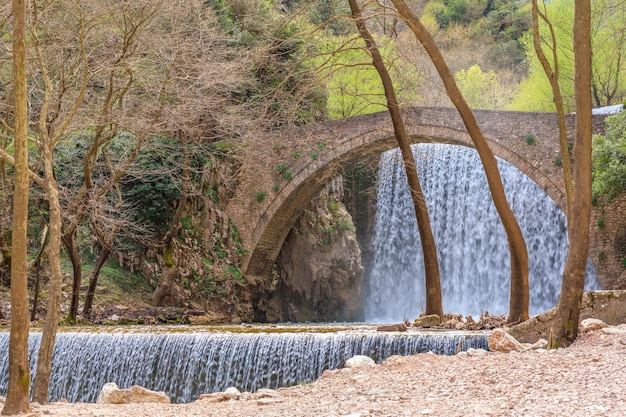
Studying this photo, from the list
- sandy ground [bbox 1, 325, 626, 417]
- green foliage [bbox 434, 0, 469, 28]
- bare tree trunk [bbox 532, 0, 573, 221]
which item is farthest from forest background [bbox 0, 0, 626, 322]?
sandy ground [bbox 1, 325, 626, 417]

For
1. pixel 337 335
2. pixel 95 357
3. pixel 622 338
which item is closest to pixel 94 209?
pixel 95 357

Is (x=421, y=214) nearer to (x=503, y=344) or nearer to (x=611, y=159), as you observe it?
(x=611, y=159)

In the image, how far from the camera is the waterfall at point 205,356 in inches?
342

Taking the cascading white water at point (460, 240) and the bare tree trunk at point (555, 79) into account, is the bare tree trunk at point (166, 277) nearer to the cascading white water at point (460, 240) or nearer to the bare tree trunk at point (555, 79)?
the cascading white water at point (460, 240)

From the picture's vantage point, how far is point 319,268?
20641 millimetres

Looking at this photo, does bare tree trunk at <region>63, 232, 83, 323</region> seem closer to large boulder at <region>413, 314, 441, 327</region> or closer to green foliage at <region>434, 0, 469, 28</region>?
large boulder at <region>413, 314, 441, 327</region>

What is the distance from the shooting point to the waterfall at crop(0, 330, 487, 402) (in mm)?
8688

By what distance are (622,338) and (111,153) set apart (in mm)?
11691

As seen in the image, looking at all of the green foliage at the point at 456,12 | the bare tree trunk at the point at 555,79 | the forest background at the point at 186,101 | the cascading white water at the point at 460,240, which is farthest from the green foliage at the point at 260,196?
the green foliage at the point at 456,12

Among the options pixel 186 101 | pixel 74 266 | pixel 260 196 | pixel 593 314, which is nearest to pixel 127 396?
pixel 593 314

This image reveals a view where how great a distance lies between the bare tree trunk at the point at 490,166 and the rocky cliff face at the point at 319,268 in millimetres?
11025

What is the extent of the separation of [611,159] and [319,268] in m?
8.94

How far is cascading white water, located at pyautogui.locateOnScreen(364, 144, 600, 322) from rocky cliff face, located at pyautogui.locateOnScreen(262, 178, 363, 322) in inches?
33.5

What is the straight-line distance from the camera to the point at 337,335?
29.5 feet
